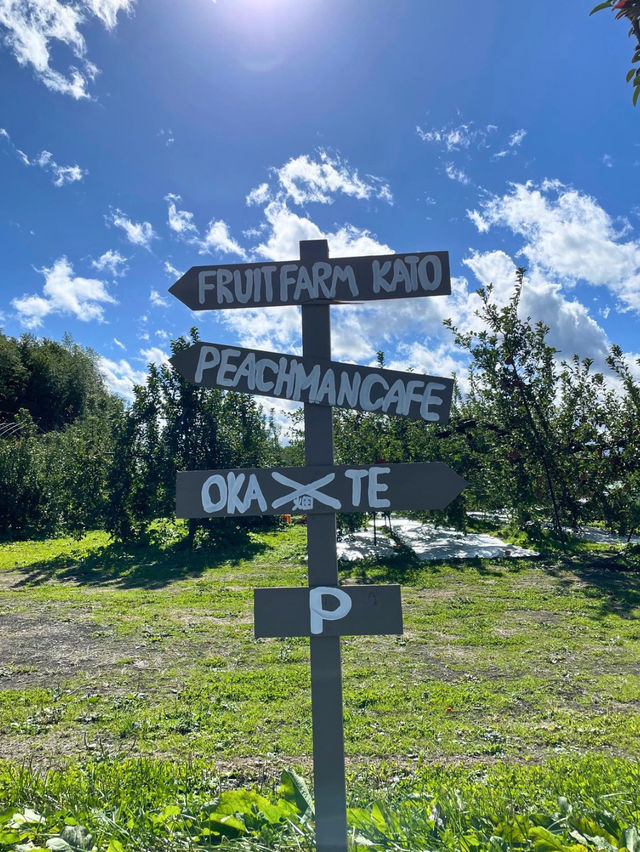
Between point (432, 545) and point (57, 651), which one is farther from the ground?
point (432, 545)

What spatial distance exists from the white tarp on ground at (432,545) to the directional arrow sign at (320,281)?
926 cm

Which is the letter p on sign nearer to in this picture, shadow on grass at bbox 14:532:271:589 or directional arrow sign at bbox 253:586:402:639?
directional arrow sign at bbox 253:586:402:639

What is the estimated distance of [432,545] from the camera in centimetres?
1290

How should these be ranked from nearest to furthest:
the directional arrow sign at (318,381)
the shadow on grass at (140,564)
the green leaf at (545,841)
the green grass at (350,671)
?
the green leaf at (545,841) → the directional arrow sign at (318,381) → the green grass at (350,671) → the shadow on grass at (140,564)

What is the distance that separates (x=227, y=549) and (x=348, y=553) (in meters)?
3.59

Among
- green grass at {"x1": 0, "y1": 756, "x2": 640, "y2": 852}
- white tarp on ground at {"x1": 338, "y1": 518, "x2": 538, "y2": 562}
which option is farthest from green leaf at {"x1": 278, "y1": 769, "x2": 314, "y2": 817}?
white tarp on ground at {"x1": 338, "y1": 518, "x2": 538, "y2": 562}

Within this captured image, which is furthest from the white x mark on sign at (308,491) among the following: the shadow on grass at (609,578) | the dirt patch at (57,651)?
the shadow on grass at (609,578)

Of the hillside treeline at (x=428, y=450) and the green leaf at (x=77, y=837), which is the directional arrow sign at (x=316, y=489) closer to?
the green leaf at (x=77, y=837)

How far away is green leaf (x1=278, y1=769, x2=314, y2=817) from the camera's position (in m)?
2.75

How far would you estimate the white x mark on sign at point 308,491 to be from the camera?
2.63 metres

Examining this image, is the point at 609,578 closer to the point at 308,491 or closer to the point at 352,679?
the point at 352,679

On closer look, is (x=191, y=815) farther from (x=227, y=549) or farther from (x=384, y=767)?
(x=227, y=549)

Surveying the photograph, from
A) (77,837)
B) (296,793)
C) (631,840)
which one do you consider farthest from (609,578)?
(77,837)

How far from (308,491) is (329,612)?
58 cm
